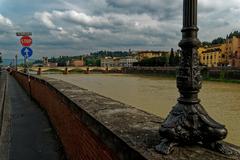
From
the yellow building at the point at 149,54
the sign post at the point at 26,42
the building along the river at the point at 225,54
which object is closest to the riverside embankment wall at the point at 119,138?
the sign post at the point at 26,42

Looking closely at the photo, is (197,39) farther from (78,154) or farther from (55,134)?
(55,134)

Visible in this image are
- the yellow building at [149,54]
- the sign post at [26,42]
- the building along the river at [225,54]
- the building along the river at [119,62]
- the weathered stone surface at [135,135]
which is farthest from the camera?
the building along the river at [119,62]

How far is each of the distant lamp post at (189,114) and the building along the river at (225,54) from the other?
76157mm

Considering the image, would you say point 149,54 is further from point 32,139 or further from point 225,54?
point 32,139

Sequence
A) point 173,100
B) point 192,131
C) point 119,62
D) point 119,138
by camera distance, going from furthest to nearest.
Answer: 1. point 119,62
2. point 173,100
3. point 119,138
4. point 192,131

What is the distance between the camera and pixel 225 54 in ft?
291

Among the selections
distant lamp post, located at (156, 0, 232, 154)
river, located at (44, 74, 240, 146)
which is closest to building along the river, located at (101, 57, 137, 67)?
river, located at (44, 74, 240, 146)

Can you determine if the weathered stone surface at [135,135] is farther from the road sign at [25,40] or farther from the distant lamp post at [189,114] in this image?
the road sign at [25,40]

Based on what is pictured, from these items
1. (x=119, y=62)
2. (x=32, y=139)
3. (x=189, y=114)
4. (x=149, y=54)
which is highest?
(x=149, y=54)

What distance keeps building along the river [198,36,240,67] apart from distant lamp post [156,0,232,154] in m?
76.2

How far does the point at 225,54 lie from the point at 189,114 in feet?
300

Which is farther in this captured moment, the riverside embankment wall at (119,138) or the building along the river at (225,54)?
the building along the river at (225,54)

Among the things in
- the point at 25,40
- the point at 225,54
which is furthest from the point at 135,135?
the point at 225,54

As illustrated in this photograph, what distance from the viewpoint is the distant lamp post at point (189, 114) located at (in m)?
2.11
